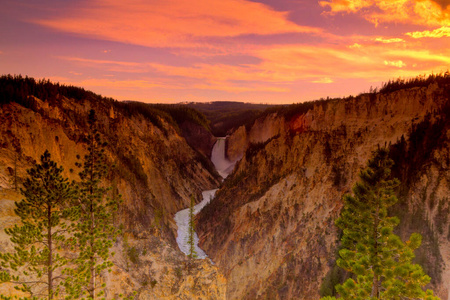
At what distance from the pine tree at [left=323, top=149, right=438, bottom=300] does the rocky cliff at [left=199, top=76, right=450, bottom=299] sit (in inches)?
380

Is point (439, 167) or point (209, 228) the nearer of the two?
point (439, 167)

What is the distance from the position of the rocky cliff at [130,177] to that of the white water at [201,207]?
158 cm

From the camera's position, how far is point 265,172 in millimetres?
48500

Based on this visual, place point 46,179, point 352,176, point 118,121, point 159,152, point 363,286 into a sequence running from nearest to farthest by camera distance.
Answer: point 46,179, point 363,286, point 352,176, point 118,121, point 159,152

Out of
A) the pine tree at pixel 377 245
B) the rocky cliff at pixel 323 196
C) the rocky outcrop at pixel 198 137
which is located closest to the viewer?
the pine tree at pixel 377 245

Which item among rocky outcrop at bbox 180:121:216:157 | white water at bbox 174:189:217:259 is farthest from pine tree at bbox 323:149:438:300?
rocky outcrop at bbox 180:121:216:157

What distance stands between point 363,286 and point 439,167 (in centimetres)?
1706

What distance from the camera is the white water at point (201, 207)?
4556 cm

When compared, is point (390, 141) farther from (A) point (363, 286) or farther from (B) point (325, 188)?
(A) point (363, 286)

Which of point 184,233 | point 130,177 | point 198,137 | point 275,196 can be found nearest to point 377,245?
point 275,196

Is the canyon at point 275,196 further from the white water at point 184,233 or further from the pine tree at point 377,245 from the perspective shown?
the pine tree at point 377,245

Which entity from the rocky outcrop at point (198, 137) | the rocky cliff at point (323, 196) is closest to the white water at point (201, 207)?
the rocky outcrop at point (198, 137)

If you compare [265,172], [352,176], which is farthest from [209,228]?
[352,176]

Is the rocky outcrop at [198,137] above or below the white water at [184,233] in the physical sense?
above
